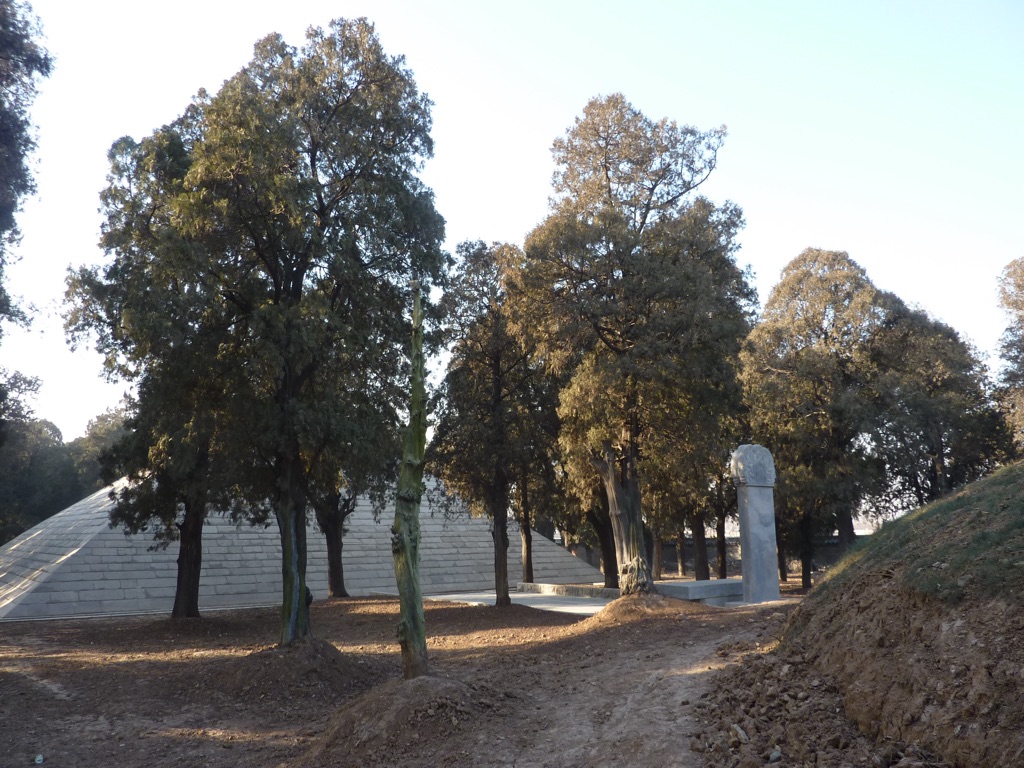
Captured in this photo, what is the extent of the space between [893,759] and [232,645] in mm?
15462

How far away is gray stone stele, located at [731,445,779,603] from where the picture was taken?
17.0 metres

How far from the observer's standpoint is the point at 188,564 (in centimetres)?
2195

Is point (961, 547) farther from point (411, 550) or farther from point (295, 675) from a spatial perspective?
point (295, 675)

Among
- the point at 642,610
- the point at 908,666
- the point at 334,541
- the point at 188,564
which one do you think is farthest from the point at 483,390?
the point at 908,666

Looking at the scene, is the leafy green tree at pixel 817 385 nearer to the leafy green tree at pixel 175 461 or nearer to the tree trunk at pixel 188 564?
the leafy green tree at pixel 175 461

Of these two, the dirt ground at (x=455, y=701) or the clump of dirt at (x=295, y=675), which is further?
the clump of dirt at (x=295, y=675)

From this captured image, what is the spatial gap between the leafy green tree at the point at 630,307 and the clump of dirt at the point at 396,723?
8.04 m

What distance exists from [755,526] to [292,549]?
33.5 feet

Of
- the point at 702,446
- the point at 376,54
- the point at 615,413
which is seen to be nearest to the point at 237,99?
the point at 376,54

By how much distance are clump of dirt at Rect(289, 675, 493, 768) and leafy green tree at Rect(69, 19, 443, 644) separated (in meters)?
4.84

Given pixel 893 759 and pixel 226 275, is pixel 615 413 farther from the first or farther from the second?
pixel 893 759

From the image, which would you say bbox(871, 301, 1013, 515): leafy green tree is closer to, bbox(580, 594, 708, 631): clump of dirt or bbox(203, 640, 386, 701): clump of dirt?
bbox(580, 594, 708, 631): clump of dirt

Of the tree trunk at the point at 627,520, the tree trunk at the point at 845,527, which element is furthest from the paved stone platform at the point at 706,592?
the tree trunk at the point at 845,527

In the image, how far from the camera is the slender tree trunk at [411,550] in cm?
963
